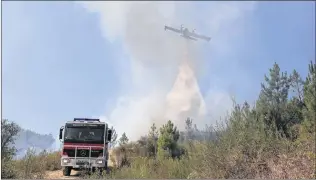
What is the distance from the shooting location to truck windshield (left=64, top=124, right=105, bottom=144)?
18.6 metres

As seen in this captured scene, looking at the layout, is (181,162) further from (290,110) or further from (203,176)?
(290,110)

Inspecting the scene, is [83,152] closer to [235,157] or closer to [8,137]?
[8,137]

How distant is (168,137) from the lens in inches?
1150

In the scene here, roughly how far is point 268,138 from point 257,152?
67 centimetres

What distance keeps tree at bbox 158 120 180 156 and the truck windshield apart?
8.74 meters

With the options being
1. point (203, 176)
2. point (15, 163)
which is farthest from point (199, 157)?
point (15, 163)

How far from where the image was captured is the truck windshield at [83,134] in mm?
18594

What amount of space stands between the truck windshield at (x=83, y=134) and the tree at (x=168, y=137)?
8.74 metres

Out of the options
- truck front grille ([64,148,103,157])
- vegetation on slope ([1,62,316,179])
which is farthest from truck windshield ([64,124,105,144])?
vegetation on slope ([1,62,316,179])

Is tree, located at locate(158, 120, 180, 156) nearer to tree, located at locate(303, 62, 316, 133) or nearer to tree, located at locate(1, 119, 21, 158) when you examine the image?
tree, located at locate(303, 62, 316, 133)

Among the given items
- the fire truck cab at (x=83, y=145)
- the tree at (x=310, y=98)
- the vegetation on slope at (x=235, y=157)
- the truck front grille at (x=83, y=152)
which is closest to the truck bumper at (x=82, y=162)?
the fire truck cab at (x=83, y=145)

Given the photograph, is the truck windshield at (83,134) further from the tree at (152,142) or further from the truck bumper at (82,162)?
the tree at (152,142)

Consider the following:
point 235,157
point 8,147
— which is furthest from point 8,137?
point 235,157

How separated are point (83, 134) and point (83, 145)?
54cm
